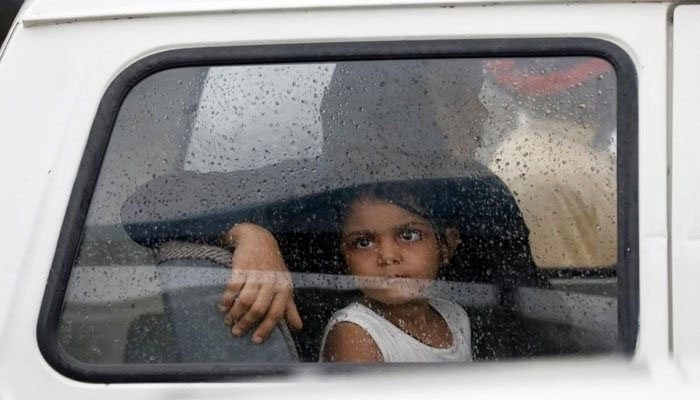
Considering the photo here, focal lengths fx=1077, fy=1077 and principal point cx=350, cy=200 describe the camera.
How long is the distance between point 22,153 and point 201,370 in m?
0.48

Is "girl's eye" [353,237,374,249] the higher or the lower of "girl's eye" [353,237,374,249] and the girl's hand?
the higher

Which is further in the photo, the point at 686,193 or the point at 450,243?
the point at 450,243

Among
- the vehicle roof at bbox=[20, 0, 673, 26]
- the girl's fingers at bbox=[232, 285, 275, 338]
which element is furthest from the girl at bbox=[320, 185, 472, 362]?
the vehicle roof at bbox=[20, 0, 673, 26]

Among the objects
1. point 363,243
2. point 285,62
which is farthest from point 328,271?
point 285,62

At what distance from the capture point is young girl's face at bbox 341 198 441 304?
5.96 feet

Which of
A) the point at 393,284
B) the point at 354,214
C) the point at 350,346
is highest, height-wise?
the point at 354,214

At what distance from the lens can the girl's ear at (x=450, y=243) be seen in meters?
1.79

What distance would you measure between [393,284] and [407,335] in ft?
0.29

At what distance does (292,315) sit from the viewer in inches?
71.7

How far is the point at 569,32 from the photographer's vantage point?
69.9 inches

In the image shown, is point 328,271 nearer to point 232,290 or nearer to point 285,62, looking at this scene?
point 232,290

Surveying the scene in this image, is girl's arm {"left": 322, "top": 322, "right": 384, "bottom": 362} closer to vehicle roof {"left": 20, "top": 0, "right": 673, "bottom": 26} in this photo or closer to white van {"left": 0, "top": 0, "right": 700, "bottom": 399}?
white van {"left": 0, "top": 0, "right": 700, "bottom": 399}

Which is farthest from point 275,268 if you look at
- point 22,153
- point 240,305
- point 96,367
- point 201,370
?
point 22,153

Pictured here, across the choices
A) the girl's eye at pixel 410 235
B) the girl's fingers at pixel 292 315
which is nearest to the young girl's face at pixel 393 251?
the girl's eye at pixel 410 235
